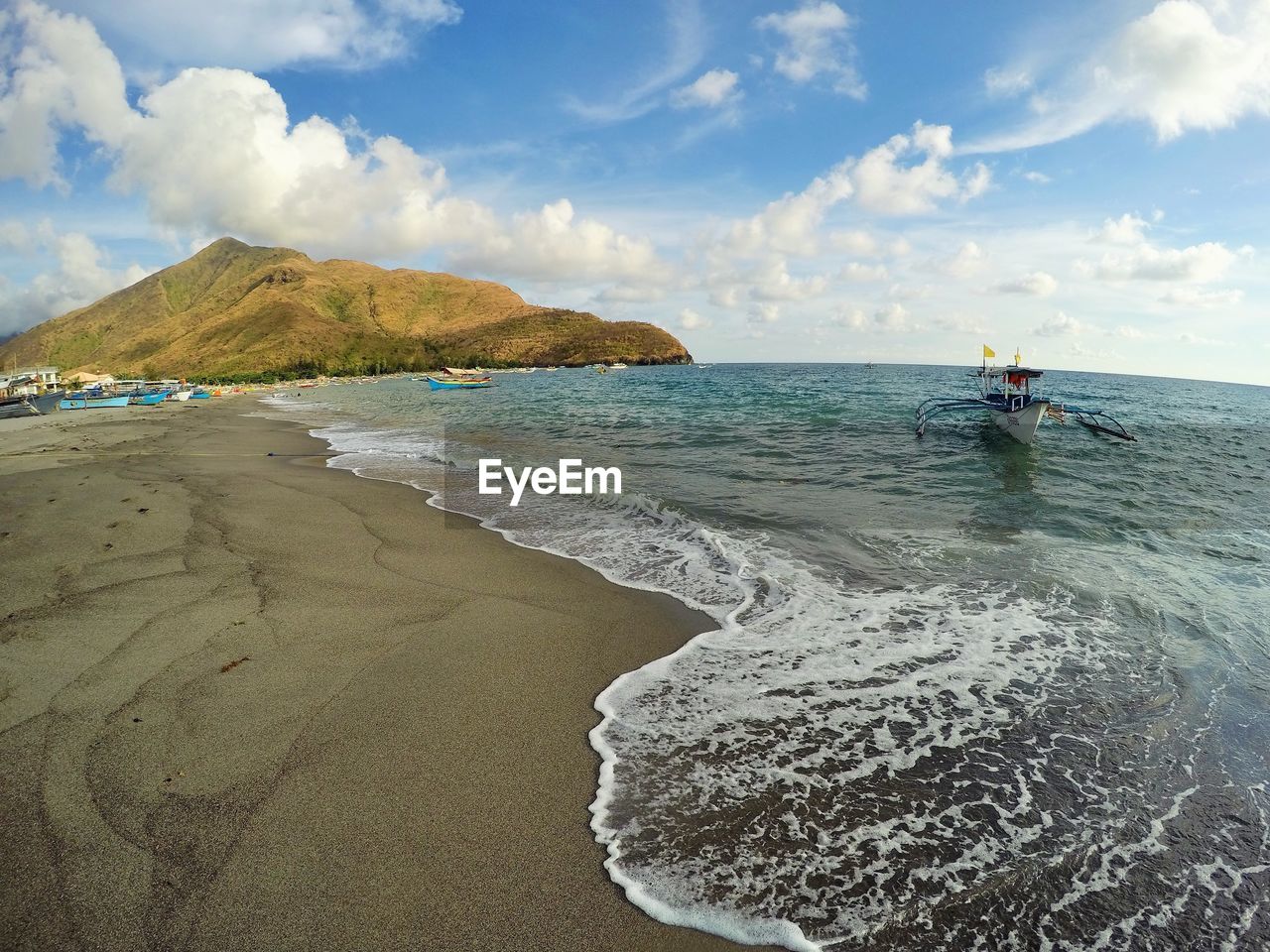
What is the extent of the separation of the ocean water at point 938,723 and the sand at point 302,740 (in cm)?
55

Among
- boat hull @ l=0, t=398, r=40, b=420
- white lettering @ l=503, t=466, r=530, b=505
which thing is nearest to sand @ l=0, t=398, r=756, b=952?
white lettering @ l=503, t=466, r=530, b=505

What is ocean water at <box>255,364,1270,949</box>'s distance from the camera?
3.64 metres

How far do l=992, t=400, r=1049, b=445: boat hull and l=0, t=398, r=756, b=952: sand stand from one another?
1039 inches

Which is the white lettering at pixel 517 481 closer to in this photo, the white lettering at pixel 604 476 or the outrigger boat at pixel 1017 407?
the white lettering at pixel 604 476

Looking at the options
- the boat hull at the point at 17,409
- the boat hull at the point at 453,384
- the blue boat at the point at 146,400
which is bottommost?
the boat hull at the point at 17,409

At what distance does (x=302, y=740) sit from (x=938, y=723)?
5.78 metres

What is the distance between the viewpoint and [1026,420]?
27328mm

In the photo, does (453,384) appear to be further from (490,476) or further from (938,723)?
(938,723)

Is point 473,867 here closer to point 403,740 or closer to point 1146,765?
point 403,740

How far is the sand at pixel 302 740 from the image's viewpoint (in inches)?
129

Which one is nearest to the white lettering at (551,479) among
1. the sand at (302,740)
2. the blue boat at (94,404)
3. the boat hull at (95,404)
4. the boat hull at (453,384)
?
the sand at (302,740)

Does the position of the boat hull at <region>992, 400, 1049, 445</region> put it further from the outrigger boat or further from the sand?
the sand

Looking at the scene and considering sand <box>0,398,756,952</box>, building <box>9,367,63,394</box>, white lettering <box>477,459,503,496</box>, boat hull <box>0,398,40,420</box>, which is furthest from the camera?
building <box>9,367,63,394</box>

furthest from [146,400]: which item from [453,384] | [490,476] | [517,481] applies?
[517,481]
